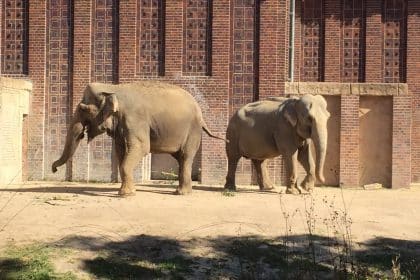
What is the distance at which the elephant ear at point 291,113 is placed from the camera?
13820 millimetres

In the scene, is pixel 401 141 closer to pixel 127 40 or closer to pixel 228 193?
pixel 228 193

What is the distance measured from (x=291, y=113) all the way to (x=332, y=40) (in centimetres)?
812

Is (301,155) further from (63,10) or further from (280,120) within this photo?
(63,10)

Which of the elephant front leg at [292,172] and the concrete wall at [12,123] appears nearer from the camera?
the elephant front leg at [292,172]

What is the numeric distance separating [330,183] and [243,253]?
10.0 meters

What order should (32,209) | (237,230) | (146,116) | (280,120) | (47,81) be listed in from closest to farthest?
1. (237,230)
2. (32,209)
3. (146,116)
4. (280,120)
5. (47,81)

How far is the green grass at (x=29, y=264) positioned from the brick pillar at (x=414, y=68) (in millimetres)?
14788

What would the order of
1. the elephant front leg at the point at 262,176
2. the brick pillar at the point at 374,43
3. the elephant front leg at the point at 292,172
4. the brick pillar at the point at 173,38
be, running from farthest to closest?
the brick pillar at the point at 374,43 → the brick pillar at the point at 173,38 → the elephant front leg at the point at 262,176 → the elephant front leg at the point at 292,172

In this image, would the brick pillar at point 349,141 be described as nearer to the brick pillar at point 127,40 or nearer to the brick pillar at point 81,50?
the brick pillar at point 127,40

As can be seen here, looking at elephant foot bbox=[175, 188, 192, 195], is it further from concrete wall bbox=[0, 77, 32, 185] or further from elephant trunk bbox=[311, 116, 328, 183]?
concrete wall bbox=[0, 77, 32, 185]

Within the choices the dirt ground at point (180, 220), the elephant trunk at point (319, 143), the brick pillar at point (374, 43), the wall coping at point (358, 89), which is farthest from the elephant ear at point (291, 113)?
the brick pillar at point (374, 43)

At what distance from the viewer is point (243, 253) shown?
8.88 meters

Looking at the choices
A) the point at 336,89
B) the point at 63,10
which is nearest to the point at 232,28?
the point at 336,89

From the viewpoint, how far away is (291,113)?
13906 millimetres
